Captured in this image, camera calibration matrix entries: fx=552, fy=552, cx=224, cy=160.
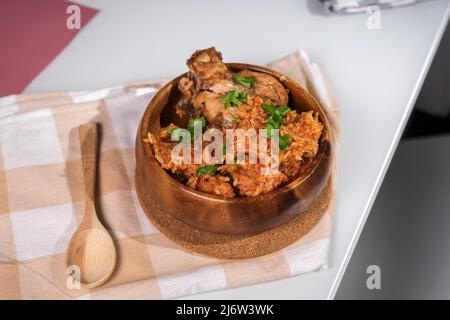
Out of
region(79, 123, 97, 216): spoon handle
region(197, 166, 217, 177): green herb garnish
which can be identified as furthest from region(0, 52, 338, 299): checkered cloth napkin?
region(197, 166, 217, 177): green herb garnish

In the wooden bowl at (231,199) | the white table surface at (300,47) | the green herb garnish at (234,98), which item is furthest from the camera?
the white table surface at (300,47)

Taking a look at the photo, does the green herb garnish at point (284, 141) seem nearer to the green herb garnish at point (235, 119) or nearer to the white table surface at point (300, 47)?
the green herb garnish at point (235, 119)

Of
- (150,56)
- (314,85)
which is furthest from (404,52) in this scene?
(150,56)

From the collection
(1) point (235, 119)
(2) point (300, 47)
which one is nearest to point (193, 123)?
(1) point (235, 119)

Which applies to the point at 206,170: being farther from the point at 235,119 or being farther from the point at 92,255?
the point at 92,255

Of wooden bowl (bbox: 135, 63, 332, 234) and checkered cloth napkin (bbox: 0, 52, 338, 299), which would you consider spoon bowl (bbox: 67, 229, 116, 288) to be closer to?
checkered cloth napkin (bbox: 0, 52, 338, 299)

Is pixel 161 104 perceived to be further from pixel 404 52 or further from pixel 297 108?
pixel 404 52

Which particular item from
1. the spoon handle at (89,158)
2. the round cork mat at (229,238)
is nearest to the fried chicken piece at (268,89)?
the round cork mat at (229,238)
